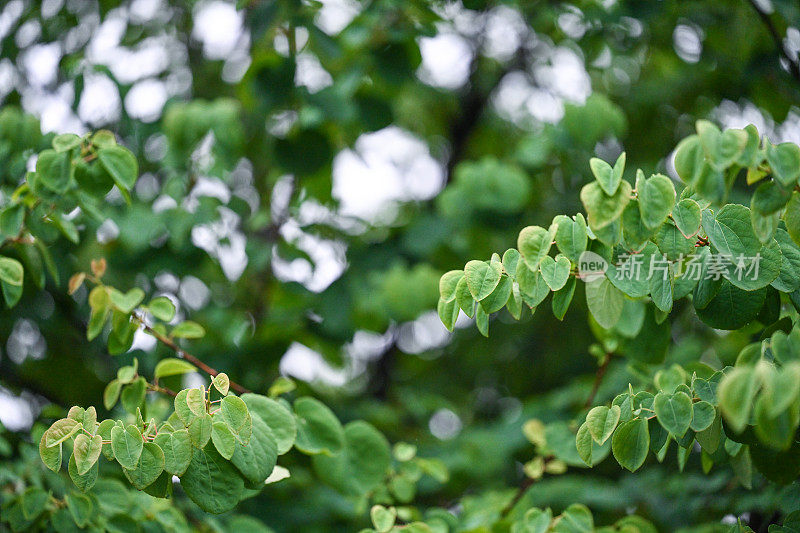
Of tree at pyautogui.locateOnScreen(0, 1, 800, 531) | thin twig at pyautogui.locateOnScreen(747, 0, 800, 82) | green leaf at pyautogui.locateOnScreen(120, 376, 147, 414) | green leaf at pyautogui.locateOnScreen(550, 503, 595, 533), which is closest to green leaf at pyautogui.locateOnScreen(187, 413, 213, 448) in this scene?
tree at pyautogui.locateOnScreen(0, 1, 800, 531)

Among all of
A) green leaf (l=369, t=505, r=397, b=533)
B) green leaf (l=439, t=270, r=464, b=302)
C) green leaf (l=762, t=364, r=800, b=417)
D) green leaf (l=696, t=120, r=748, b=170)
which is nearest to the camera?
green leaf (l=762, t=364, r=800, b=417)

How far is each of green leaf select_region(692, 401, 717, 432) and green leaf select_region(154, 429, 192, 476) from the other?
615 mm

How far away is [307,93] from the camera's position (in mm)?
1819

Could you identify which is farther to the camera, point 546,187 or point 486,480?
point 546,187

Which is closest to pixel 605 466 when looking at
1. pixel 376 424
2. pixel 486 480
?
pixel 486 480

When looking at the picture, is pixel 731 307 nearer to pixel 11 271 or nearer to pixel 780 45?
pixel 780 45

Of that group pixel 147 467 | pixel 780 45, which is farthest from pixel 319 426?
pixel 780 45

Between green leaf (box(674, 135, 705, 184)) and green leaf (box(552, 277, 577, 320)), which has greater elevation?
green leaf (box(674, 135, 705, 184))

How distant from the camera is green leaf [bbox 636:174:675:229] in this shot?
708mm

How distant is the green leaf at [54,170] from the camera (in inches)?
41.5

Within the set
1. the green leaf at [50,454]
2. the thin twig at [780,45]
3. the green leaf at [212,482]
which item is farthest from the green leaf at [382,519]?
the thin twig at [780,45]

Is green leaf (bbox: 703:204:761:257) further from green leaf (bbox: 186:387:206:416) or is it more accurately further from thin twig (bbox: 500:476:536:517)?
thin twig (bbox: 500:476:536:517)

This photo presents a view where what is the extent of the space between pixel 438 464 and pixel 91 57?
66.3 inches

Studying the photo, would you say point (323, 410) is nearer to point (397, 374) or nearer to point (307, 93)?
point (307, 93)
